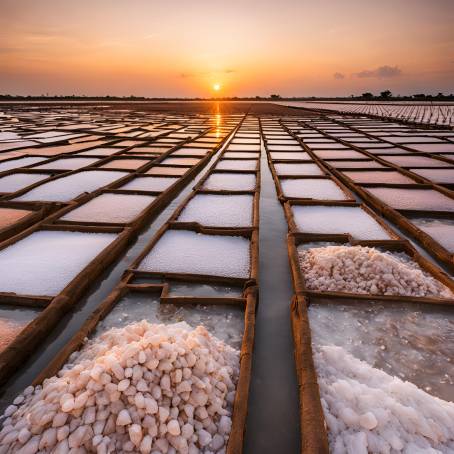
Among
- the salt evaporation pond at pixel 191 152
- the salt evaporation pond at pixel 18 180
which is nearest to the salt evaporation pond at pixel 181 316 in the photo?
the salt evaporation pond at pixel 18 180

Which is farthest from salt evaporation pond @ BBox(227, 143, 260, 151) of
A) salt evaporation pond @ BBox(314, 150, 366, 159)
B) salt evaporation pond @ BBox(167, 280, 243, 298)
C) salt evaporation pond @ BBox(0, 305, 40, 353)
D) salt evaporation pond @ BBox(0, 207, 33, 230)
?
salt evaporation pond @ BBox(0, 305, 40, 353)

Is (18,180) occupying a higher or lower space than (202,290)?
lower

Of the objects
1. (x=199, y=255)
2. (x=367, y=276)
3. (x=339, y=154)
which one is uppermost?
(x=367, y=276)

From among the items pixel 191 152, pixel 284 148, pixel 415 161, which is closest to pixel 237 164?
pixel 191 152

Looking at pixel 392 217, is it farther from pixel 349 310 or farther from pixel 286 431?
pixel 286 431

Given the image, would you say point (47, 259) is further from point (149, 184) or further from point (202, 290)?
point (149, 184)

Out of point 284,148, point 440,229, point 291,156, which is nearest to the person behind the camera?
point 440,229

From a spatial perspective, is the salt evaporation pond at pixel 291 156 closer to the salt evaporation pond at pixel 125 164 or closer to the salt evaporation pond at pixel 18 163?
the salt evaporation pond at pixel 125 164
